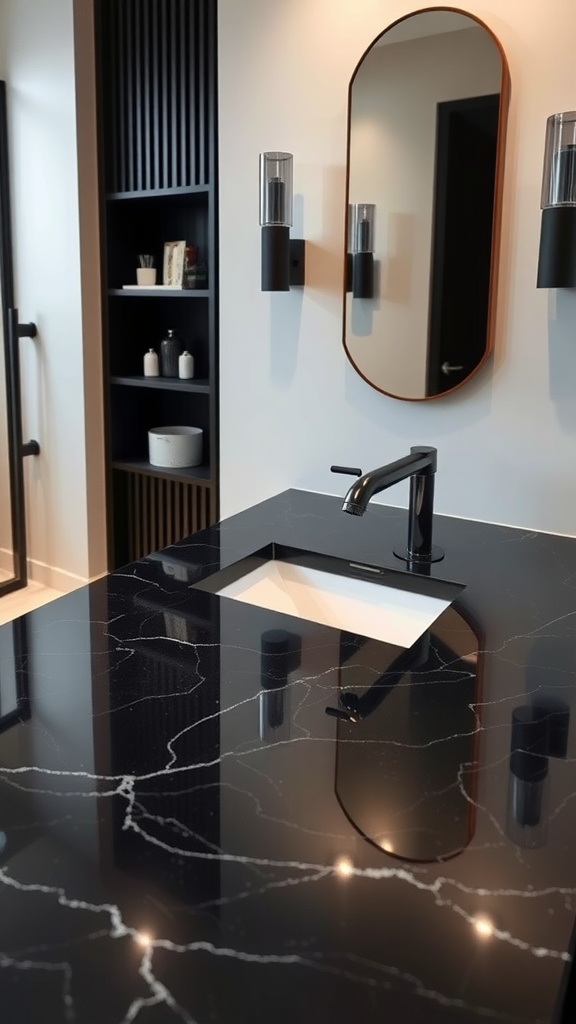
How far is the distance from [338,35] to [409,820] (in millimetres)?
1802

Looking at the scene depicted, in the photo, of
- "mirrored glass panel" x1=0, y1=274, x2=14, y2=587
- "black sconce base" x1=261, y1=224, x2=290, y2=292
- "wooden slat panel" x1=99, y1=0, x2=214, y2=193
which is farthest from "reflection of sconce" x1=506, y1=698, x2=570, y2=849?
"mirrored glass panel" x1=0, y1=274, x2=14, y2=587

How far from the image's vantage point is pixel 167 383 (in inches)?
100

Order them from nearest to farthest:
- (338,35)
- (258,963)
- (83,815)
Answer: (258,963) < (83,815) < (338,35)

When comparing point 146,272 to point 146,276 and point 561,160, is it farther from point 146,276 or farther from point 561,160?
point 561,160

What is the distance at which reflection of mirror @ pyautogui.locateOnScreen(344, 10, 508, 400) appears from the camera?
5.68ft

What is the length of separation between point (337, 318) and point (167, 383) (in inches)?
27.9

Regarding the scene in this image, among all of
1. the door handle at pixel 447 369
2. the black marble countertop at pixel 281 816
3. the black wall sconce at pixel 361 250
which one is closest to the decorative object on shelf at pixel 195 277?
the black wall sconce at pixel 361 250

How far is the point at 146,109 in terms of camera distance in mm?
2480

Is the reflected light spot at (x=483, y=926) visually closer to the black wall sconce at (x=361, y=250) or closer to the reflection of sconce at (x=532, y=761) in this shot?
the reflection of sconce at (x=532, y=761)

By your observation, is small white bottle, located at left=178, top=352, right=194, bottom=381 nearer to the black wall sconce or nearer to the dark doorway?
the black wall sconce

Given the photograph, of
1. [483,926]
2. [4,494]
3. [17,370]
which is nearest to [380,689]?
[483,926]

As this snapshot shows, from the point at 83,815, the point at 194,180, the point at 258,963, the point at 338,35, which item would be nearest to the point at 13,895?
the point at 83,815

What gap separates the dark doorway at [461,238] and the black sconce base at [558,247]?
17 cm

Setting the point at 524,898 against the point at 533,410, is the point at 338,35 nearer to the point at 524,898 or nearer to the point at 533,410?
the point at 533,410
